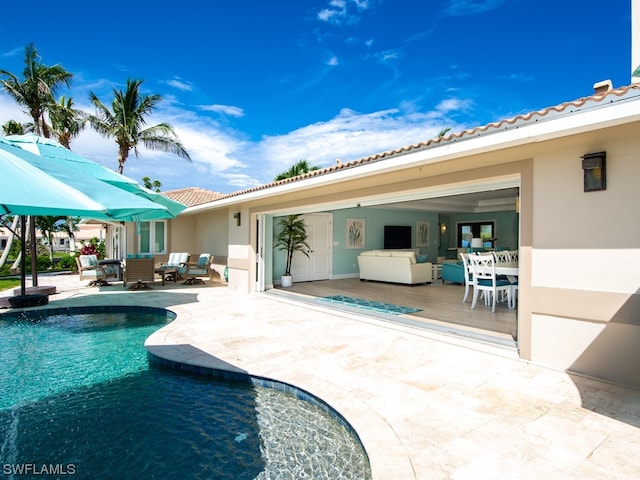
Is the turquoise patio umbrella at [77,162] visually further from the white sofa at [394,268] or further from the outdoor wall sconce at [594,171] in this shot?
the white sofa at [394,268]

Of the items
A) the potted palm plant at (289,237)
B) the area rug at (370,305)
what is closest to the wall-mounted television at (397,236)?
the potted palm plant at (289,237)

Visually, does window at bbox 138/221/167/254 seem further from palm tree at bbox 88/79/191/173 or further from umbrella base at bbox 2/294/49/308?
umbrella base at bbox 2/294/49/308

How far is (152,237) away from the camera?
1694 centimetres

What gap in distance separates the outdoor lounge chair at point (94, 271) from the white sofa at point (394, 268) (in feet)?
31.7

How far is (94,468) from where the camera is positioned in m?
2.90

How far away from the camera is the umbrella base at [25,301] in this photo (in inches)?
359

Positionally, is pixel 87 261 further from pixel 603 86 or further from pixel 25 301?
pixel 603 86

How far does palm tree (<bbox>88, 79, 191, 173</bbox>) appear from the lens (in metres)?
20.0

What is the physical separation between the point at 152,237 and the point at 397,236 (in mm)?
11646

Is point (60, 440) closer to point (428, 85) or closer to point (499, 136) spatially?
point (499, 136)

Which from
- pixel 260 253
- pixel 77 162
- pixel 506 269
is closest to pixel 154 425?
pixel 77 162

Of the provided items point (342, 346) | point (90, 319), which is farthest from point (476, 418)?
point (90, 319)

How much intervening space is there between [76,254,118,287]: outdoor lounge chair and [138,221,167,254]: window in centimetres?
277
